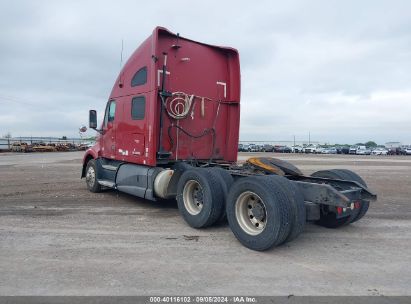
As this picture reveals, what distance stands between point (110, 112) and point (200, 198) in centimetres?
447

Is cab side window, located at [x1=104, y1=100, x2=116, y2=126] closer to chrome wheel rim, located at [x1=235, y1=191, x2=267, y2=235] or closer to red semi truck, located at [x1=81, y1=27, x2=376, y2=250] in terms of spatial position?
red semi truck, located at [x1=81, y1=27, x2=376, y2=250]

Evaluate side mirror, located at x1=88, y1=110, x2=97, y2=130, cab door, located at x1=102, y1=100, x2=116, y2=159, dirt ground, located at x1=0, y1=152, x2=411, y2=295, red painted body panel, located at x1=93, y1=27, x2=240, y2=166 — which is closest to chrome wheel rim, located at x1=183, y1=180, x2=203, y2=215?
dirt ground, located at x1=0, y1=152, x2=411, y2=295

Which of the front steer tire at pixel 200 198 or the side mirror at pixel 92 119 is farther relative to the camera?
the side mirror at pixel 92 119

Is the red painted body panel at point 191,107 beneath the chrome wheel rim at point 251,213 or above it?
above

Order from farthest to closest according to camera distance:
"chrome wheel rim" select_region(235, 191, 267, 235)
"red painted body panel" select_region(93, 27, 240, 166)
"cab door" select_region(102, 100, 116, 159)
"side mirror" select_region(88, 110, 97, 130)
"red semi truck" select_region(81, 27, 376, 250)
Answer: "side mirror" select_region(88, 110, 97, 130)
"cab door" select_region(102, 100, 116, 159)
"red painted body panel" select_region(93, 27, 240, 166)
"chrome wheel rim" select_region(235, 191, 267, 235)
"red semi truck" select_region(81, 27, 376, 250)

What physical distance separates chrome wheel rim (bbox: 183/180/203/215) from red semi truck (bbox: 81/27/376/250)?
0.06 feet

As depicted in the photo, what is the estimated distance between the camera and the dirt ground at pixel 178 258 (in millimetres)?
3992

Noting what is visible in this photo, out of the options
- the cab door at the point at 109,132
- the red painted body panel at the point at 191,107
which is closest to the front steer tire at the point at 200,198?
the red painted body panel at the point at 191,107

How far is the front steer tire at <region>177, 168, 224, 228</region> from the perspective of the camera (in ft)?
20.4

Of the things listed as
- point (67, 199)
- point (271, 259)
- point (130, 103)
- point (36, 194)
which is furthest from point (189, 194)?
point (36, 194)

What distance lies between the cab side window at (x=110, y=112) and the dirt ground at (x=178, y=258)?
116 inches

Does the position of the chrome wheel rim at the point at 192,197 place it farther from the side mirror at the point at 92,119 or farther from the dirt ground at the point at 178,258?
the side mirror at the point at 92,119

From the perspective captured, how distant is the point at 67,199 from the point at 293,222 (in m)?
6.63

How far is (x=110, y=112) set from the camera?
992cm
